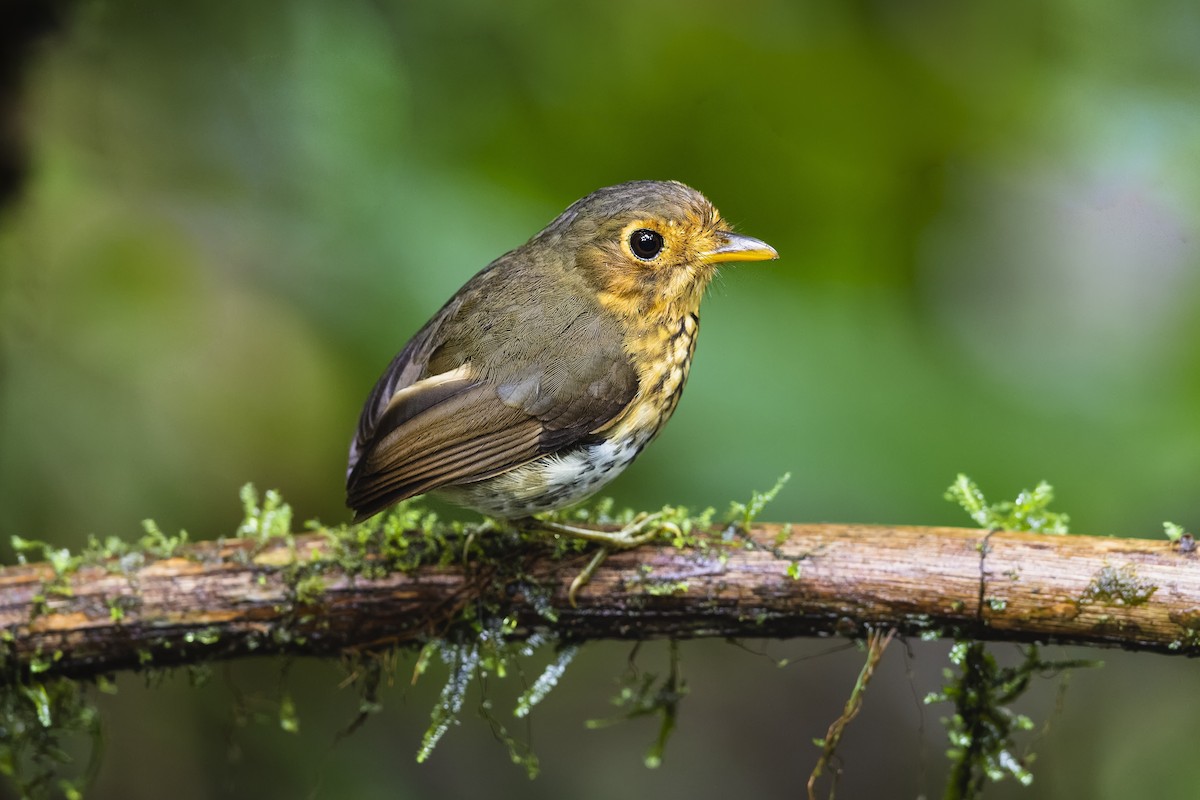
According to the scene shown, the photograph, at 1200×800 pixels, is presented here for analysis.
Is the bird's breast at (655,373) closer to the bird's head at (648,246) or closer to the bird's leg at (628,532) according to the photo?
the bird's head at (648,246)

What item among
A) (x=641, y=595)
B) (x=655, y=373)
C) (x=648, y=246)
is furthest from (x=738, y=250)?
(x=641, y=595)

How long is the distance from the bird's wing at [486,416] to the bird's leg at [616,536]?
0.22 m

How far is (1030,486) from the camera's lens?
3145 millimetres

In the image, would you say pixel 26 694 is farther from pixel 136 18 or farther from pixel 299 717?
pixel 136 18

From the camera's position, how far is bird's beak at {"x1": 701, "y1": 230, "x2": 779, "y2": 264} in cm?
293

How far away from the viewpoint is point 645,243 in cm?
297

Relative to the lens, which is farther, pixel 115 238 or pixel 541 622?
pixel 115 238

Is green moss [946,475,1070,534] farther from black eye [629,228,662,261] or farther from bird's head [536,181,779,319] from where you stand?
black eye [629,228,662,261]

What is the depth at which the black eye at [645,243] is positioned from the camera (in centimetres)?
296

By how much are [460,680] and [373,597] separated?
28cm

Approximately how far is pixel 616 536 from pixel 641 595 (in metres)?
0.16

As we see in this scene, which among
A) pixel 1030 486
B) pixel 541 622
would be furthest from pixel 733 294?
pixel 541 622

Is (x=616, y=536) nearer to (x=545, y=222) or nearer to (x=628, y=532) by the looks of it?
(x=628, y=532)

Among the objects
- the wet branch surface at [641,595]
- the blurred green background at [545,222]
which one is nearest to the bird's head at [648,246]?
the blurred green background at [545,222]
